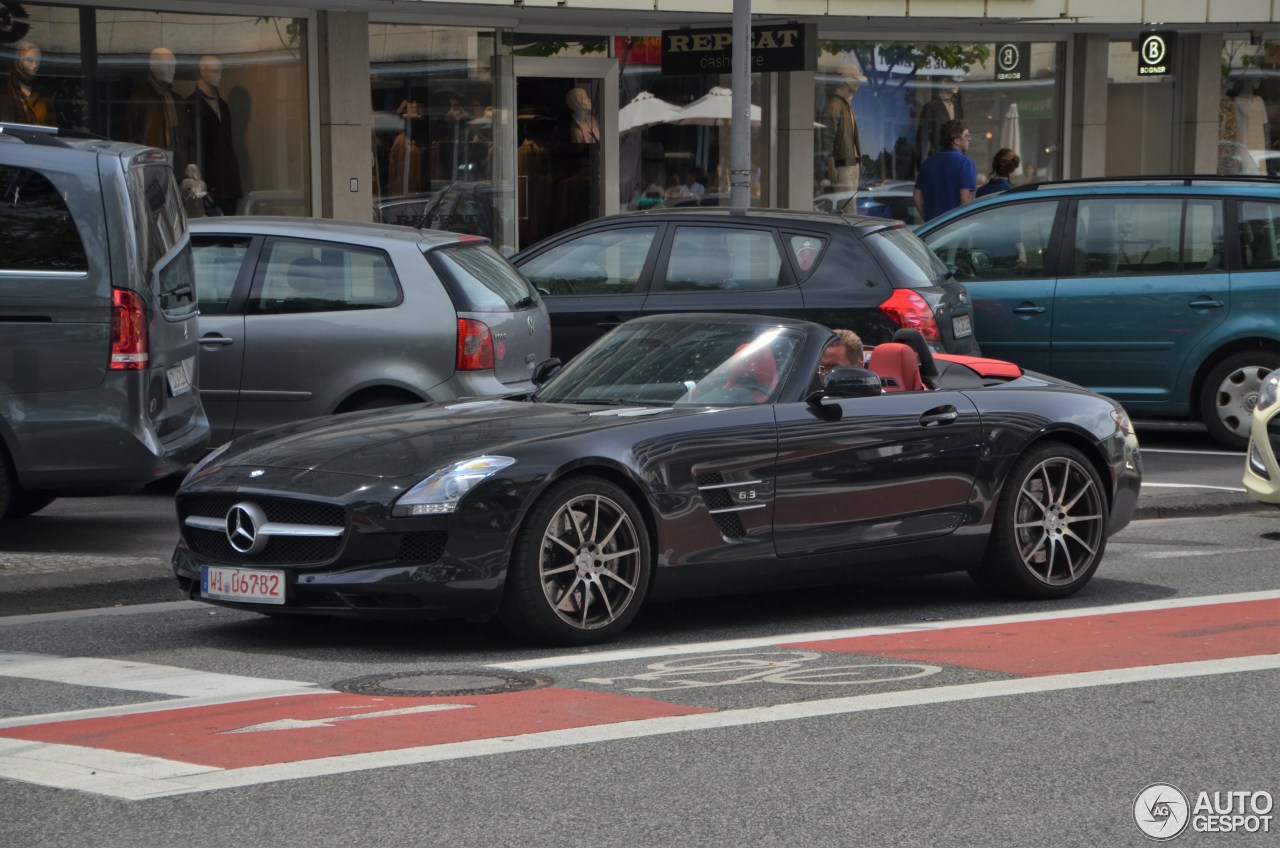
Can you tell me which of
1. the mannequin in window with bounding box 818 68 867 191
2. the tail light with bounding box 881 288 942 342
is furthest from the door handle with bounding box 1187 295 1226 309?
the mannequin in window with bounding box 818 68 867 191

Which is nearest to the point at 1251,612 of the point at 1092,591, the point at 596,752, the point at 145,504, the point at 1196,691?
the point at 1092,591

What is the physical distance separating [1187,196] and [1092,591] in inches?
232

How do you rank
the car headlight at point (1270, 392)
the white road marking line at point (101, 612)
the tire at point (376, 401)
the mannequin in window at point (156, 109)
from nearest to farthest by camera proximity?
1. the white road marking line at point (101, 612)
2. the car headlight at point (1270, 392)
3. the tire at point (376, 401)
4. the mannequin in window at point (156, 109)

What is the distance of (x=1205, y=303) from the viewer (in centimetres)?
1380

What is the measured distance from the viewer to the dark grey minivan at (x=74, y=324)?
9.25m

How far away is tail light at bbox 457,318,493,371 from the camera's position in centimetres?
1089

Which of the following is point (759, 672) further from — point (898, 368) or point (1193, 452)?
point (1193, 452)

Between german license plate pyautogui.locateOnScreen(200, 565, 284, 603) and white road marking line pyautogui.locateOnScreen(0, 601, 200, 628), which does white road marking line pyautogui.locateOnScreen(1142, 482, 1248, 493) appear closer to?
white road marking line pyautogui.locateOnScreen(0, 601, 200, 628)

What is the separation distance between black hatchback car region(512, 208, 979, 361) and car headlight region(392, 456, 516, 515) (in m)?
5.43

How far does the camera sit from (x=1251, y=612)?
8.30 metres

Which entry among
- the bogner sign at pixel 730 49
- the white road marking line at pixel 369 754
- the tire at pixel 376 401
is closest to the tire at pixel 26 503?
the tire at pixel 376 401

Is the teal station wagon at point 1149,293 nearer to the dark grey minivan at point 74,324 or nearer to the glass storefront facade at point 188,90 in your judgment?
the dark grey minivan at point 74,324

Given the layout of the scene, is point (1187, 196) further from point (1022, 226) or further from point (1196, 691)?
point (1196, 691)

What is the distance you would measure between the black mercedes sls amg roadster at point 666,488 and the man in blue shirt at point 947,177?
9.56 metres
